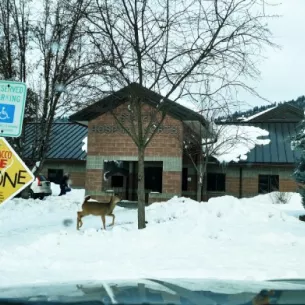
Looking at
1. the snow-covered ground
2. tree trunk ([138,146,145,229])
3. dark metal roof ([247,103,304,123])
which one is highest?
dark metal roof ([247,103,304,123])

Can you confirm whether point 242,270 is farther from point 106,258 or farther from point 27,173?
point 27,173

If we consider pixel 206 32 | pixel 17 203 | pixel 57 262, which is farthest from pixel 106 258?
pixel 17 203

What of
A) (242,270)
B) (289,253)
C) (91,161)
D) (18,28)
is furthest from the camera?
(91,161)

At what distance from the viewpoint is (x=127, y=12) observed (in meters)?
11.0

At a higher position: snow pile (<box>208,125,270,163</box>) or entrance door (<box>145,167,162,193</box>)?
snow pile (<box>208,125,270,163</box>)

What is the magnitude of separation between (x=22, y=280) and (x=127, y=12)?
22.7 feet

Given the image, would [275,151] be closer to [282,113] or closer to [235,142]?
[235,142]

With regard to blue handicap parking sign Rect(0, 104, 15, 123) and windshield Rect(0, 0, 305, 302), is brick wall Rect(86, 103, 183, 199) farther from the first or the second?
blue handicap parking sign Rect(0, 104, 15, 123)

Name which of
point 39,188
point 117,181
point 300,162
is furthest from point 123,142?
point 300,162

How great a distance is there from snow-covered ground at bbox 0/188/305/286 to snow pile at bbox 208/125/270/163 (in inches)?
382

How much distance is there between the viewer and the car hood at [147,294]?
2.34m

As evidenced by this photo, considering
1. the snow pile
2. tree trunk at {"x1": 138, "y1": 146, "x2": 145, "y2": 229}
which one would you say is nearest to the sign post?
tree trunk at {"x1": 138, "y1": 146, "x2": 145, "y2": 229}

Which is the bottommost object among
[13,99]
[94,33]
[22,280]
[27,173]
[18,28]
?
[22,280]

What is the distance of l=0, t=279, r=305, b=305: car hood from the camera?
234 cm
